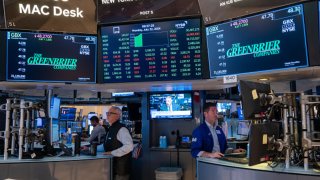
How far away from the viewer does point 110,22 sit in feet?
13.8

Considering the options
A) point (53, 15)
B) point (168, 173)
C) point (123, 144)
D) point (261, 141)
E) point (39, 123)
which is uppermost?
point (53, 15)

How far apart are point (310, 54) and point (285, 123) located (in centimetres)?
66

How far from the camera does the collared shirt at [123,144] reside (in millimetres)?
4551

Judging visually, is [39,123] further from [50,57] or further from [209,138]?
[209,138]

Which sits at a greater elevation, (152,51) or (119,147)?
(152,51)

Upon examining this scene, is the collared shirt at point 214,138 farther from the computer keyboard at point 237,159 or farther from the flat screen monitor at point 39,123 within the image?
the flat screen monitor at point 39,123

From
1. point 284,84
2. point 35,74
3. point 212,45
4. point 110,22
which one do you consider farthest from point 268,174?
point 35,74

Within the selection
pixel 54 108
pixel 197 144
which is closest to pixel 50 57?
pixel 54 108

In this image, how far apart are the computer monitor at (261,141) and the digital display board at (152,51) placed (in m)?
1.17

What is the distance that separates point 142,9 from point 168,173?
2.44 meters

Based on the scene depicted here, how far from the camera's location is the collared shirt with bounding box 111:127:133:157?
14.9 ft

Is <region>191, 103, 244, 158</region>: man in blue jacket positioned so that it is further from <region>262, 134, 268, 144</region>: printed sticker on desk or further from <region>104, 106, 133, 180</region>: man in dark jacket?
<region>262, 134, 268, 144</region>: printed sticker on desk

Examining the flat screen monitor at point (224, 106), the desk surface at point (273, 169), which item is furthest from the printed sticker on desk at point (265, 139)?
the flat screen monitor at point (224, 106)

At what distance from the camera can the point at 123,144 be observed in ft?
15.1
